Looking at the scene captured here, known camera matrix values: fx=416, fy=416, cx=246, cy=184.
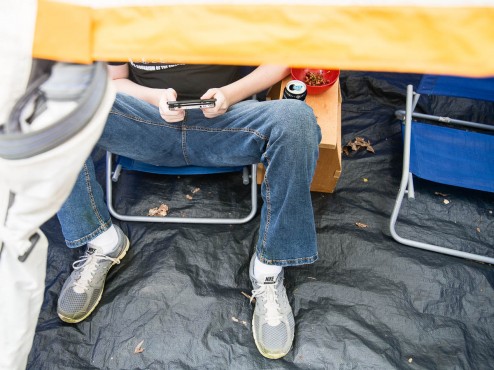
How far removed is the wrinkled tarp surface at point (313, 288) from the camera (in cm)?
131

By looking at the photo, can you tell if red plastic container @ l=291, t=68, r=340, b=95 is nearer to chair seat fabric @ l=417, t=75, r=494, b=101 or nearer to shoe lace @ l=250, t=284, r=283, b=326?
chair seat fabric @ l=417, t=75, r=494, b=101

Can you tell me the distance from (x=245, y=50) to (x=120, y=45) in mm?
192

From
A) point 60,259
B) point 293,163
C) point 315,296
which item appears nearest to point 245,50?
point 293,163

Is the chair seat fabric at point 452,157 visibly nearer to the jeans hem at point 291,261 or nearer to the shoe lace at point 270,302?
the jeans hem at point 291,261

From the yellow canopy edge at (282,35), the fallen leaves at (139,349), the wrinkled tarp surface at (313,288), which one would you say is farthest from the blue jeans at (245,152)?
the yellow canopy edge at (282,35)

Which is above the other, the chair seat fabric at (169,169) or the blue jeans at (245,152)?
the blue jeans at (245,152)

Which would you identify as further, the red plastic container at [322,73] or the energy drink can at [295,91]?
the red plastic container at [322,73]

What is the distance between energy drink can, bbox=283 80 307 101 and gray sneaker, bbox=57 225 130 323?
771 mm

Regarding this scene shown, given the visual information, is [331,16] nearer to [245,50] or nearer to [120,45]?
[245,50]

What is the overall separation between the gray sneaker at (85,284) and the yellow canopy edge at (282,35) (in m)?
0.95

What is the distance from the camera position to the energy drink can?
1.41 m

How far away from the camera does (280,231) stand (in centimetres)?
123

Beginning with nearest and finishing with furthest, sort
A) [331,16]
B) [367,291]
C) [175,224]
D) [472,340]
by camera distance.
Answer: [331,16] < [472,340] < [367,291] < [175,224]

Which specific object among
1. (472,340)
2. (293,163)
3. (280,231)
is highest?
(293,163)
